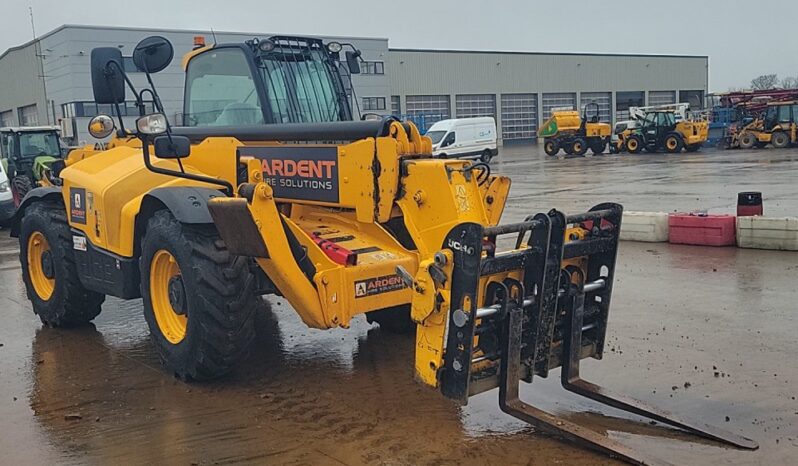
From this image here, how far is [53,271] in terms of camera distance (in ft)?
24.7

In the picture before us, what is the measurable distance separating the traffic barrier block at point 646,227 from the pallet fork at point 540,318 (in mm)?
6367

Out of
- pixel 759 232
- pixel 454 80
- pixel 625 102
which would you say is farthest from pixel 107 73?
pixel 625 102

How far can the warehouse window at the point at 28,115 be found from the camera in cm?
4490

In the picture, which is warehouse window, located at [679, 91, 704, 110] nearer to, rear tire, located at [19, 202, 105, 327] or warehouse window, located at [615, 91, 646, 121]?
warehouse window, located at [615, 91, 646, 121]

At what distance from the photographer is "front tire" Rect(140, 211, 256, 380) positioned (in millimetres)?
5305

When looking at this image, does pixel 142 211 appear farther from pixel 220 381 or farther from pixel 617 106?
pixel 617 106

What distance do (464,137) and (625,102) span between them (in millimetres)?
33804

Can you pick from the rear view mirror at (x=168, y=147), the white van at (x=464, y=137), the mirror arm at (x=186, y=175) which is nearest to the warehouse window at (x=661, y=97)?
the white van at (x=464, y=137)

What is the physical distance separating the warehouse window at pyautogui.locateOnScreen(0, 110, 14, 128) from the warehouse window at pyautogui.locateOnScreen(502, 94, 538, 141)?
3386 centimetres

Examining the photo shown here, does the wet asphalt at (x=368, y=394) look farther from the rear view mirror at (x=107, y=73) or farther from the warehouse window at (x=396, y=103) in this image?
the warehouse window at (x=396, y=103)

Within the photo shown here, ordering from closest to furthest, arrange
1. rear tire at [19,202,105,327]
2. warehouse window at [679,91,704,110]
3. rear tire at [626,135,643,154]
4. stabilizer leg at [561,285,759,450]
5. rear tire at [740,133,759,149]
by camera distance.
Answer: stabilizer leg at [561,285,759,450], rear tire at [19,202,105,327], rear tire at [740,133,759,149], rear tire at [626,135,643,154], warehouse window at [679,91,704,110]

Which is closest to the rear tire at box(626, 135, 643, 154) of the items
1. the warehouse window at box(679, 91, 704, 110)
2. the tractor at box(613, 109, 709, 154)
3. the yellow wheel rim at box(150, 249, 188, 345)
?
the tractor at box(613, 109, 709, 154)

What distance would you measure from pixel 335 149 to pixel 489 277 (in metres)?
1.62

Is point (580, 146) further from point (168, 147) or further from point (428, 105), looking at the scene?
point (168, 147)
